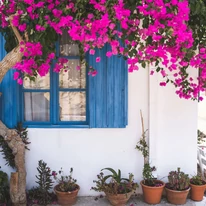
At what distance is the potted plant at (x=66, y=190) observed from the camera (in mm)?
4168

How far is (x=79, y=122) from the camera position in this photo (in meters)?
4.56

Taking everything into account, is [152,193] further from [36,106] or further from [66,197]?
[36,106]

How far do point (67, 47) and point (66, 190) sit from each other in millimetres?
2004

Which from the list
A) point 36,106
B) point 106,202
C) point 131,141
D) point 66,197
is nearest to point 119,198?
point 106,202

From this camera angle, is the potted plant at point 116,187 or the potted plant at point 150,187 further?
the potted plant at point 150,187

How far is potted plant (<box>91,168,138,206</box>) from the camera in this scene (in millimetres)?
4108

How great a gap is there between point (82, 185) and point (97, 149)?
0.57m

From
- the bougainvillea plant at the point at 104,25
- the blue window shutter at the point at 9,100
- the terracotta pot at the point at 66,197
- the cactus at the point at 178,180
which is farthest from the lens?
the blue window shutter at the point at 9,100

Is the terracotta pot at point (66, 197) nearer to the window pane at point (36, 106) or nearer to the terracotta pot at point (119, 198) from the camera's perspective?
the terracotta pot at point (119, 198)

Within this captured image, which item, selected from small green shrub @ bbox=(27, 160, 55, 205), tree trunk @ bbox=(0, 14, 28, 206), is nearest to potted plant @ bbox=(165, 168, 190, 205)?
small green shrub @ bbox=(27, 160, 55, 205)

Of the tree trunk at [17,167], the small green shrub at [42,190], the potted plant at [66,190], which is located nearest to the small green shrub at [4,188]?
the tree trunk at [17,167]

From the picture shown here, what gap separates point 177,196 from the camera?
422cm

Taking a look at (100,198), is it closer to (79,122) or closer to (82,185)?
(82,185)

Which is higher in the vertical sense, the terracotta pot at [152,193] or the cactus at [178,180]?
the cactus at [178,180]
